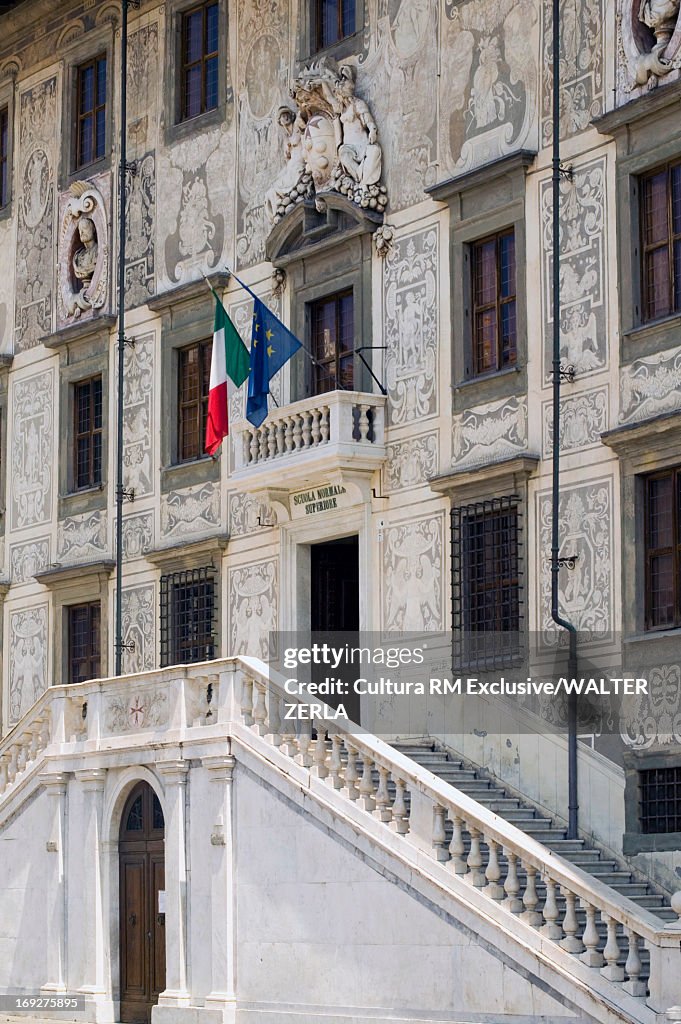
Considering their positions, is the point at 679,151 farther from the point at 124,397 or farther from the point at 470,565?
the point at 124,397

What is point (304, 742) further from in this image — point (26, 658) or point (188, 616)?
point (26, 658)

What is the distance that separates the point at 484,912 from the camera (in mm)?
20359

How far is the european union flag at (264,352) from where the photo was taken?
27844mm

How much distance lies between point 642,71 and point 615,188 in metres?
1.37

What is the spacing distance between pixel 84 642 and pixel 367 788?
12018mm

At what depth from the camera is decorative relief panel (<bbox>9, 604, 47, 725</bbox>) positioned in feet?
112

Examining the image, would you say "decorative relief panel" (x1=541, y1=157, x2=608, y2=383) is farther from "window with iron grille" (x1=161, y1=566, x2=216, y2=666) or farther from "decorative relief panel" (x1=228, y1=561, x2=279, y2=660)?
"window with iron grille" (x1=161, y1=566, x2=216, y2=666)

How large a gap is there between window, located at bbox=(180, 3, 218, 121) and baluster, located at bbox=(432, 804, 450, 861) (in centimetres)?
1419

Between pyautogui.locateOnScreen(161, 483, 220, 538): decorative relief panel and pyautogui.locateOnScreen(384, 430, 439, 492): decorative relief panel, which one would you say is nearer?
pyautogui.locateOnScreen(384, 430, 439, 492): decorative relief panel

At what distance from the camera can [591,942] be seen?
757 inches

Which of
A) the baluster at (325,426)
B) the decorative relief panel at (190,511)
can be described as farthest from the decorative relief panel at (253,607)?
the baluster at (325,426)

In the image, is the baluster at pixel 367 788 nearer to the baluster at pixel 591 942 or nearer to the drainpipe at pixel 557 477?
the drainpipe at pixel 557 477

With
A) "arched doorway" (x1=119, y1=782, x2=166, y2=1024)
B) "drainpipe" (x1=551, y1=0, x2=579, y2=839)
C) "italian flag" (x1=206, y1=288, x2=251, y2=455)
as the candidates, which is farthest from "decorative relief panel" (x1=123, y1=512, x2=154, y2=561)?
"drainpipe" (x1=551, y1=0, x2=579, y2=839)

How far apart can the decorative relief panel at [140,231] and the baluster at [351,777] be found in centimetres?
1193
